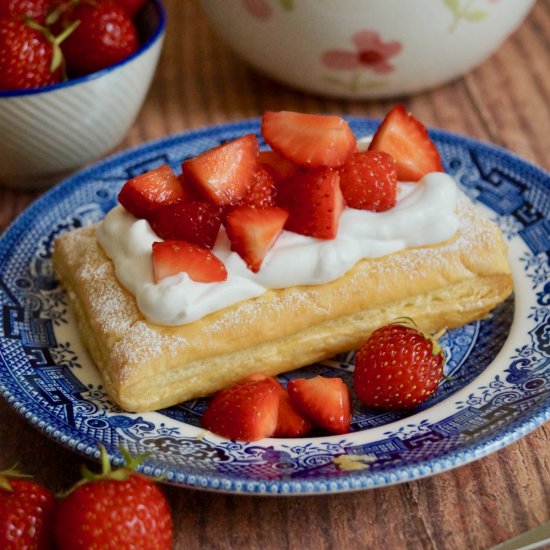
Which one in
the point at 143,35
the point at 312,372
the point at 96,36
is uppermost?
the point at 96,36

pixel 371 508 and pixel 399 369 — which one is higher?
pixel 399 369

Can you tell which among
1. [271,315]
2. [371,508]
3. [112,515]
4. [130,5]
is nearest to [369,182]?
[271,315]

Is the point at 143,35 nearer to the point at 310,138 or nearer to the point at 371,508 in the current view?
the point at 310,138

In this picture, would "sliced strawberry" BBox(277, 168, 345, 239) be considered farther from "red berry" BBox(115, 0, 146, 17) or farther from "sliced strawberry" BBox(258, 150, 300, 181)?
"red berry" BBox(115, 0, 146, 17)

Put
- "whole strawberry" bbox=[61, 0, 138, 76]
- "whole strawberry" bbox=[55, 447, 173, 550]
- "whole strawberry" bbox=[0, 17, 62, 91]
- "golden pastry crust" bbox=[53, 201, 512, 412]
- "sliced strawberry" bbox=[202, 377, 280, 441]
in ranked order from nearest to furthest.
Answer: "whole strawberry" bbox=[55, 447, 173, 550] < "sliced strawberry" bbox=[202, 377, 280, 441] < "golden pastry crust" bbox=[53, 201, 512, 412] < "whole strawberry" bbox=[0, 17, 62, 91] < "whole strawberry" bbox=[61, 0, 138, 76]

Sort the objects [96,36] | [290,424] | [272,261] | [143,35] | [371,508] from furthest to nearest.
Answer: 1. [143,35]
2. [96,36]
3. [272,261]
4. [290,424]
5. [371,508]

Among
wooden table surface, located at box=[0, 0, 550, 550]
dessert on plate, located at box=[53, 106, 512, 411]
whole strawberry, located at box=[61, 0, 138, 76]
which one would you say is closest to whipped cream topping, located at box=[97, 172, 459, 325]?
dessert on plate, located at box=[53, 106, 512, 411]

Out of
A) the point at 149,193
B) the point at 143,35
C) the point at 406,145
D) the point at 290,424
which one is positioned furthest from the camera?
the point at 143,35

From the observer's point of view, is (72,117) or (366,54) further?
(366,54)
